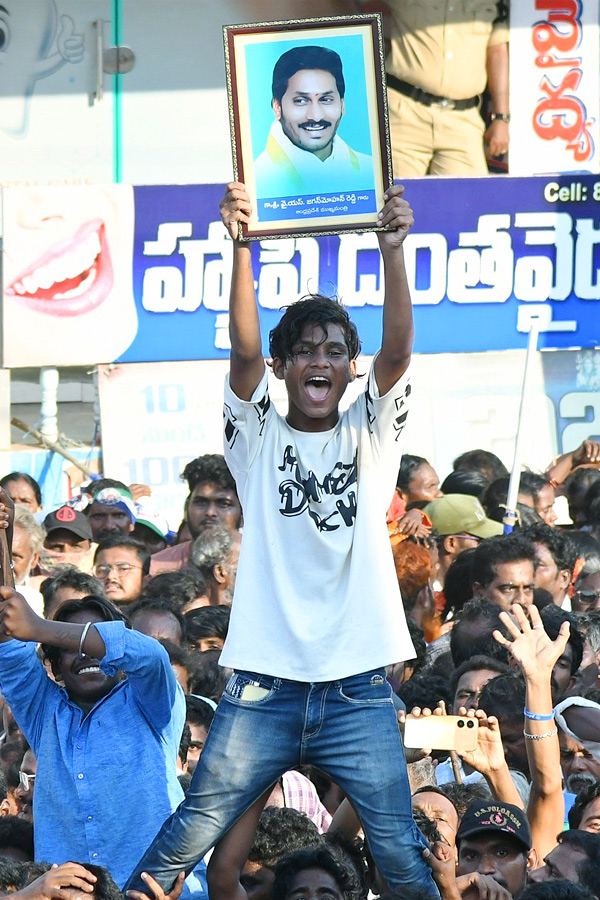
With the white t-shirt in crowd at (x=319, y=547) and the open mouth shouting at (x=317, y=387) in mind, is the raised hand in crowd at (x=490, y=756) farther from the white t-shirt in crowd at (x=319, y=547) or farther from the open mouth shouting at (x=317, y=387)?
the open mouth shouting at (x=317, y=387)

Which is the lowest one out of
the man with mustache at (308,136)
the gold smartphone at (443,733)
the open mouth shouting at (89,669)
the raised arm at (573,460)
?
the gold smartphone at (443,733)

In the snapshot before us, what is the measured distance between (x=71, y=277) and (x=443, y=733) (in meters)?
6.58

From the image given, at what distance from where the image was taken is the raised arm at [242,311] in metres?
4.47

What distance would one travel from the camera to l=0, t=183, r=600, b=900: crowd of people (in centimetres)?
426

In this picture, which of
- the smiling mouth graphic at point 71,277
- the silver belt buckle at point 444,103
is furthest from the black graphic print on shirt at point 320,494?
the silver belt buckle at point 444,103

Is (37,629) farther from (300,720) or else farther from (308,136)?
(308,136)

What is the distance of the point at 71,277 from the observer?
1053cm

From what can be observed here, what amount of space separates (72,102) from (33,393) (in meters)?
2.50

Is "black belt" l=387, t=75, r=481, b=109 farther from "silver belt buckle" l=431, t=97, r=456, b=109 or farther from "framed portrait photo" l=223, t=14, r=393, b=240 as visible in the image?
"framed portrait photo" l=223, t=14, r=393, b=240

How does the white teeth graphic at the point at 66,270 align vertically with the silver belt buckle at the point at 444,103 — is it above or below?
below

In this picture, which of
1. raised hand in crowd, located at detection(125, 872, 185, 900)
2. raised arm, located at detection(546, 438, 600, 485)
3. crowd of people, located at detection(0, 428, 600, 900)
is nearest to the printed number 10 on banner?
crowd of people, located at detection(0, 428, 600, 900)

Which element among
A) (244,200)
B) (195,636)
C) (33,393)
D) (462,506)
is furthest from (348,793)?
(33,393)

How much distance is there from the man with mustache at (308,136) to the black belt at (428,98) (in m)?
8.14

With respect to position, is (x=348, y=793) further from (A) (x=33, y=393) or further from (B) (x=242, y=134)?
(A) (x=33, y=393)
